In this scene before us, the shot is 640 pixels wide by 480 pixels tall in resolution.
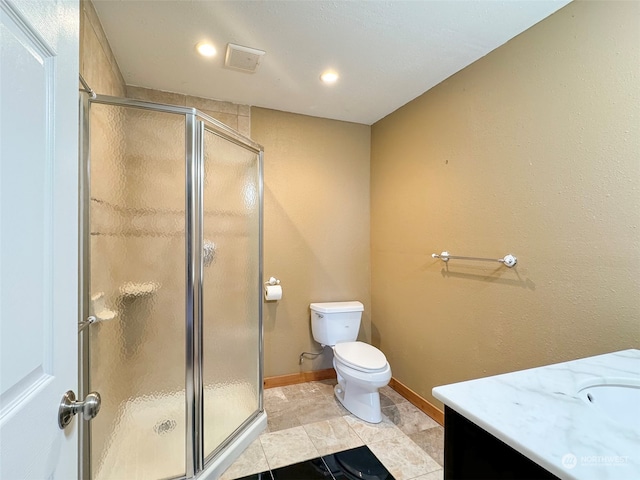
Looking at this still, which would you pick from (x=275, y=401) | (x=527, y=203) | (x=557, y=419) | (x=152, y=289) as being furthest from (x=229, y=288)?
(x=527, y=203)

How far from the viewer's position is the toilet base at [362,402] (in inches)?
79.1

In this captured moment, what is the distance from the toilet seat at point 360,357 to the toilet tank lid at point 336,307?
26cm

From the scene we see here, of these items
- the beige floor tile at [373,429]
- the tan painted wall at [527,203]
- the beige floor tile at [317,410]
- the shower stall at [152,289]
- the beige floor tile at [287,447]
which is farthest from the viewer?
the beige floor tile at [317,410]

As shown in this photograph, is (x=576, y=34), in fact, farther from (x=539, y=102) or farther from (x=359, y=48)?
(x=359, y=48)

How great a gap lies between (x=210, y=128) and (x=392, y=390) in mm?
2331

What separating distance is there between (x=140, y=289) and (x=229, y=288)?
0.46 meters

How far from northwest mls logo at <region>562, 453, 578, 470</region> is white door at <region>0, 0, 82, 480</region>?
869 millimetres

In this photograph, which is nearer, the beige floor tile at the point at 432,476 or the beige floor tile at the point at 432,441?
the beige floor tile at the point at 432,476

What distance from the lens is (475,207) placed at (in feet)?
5.85

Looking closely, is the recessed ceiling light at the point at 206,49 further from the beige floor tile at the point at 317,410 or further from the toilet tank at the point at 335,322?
the beige floor tile at the point at 317,410

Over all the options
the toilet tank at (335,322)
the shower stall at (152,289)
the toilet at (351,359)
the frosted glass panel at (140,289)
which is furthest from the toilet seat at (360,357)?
the frosted glass panel at (140,289)

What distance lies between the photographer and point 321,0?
4.35 ft

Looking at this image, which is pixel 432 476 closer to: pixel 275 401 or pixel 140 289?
pixel 275 401

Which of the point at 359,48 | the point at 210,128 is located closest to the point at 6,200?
the point at 210,128
